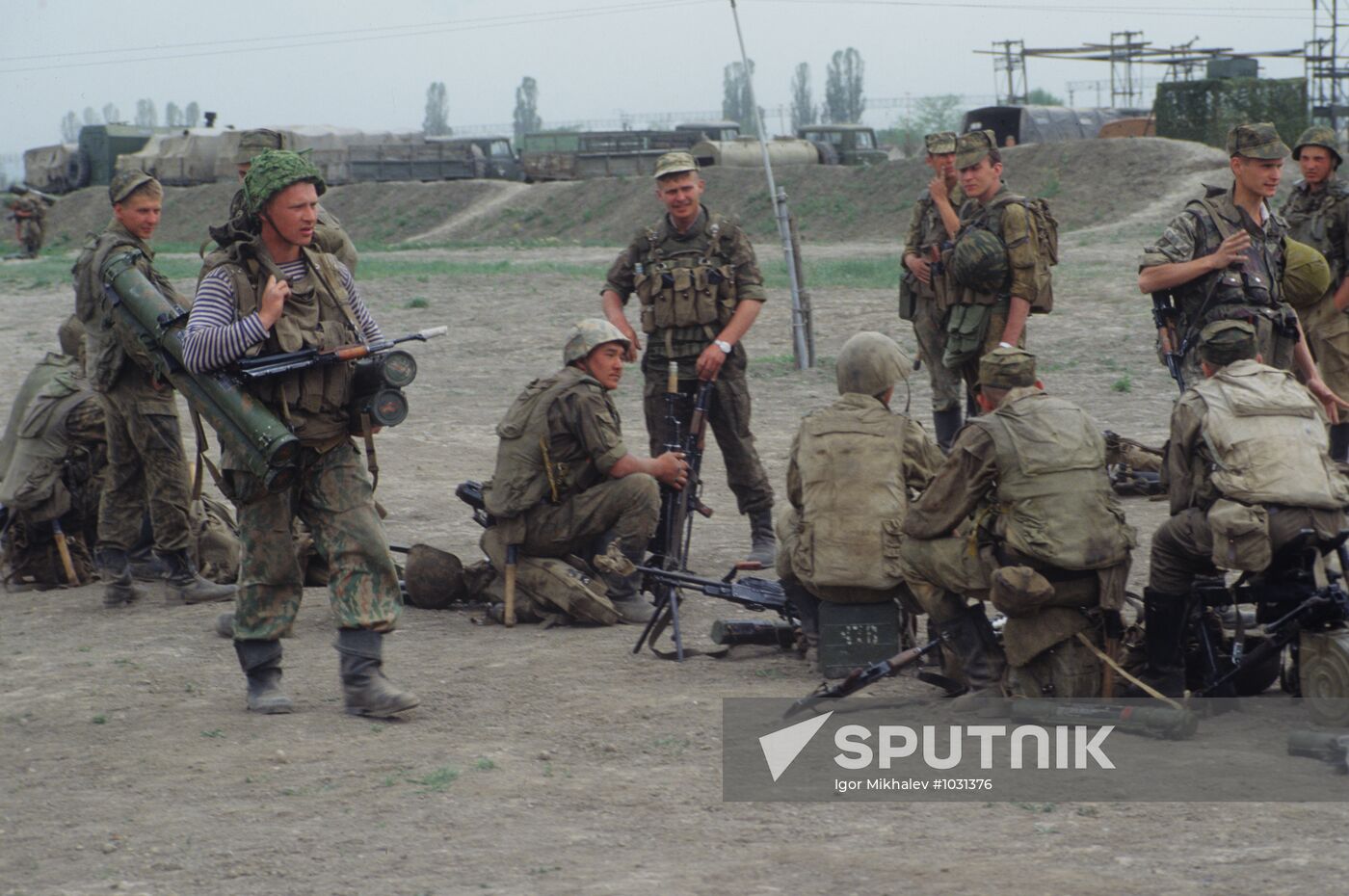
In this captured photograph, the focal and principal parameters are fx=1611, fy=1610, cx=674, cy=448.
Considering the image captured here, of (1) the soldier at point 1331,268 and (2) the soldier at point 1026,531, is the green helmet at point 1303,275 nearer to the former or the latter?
(1) the soldier at point 1331,268

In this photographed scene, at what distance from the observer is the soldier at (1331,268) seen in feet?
27.7

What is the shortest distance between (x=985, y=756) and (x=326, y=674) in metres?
2.66

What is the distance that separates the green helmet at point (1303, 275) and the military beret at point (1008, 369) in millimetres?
2957

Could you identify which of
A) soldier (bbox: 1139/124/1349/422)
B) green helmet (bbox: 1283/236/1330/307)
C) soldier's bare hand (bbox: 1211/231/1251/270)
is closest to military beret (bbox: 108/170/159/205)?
soldier (bbox: 1139/124/1349/422)

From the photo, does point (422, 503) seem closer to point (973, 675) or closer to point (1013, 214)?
point (1013, 214)

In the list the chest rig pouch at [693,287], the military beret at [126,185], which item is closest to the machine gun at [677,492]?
the chest rig pouch at [693,287]

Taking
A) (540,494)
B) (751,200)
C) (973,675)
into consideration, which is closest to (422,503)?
(540,494)

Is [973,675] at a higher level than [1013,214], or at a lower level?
lower

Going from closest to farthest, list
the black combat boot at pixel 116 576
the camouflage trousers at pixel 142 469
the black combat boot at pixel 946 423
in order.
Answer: the camouflage trousers at pixel 142 469 < the black combat boot at pixel 116 576 < the black combat boot at pixel 946 423

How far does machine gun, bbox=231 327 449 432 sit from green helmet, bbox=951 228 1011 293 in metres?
3.33

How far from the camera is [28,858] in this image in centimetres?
427

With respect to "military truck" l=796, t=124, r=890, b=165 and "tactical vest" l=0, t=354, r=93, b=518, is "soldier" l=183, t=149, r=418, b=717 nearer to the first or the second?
"tactical vest" l=0, t=354, r=93, b=518

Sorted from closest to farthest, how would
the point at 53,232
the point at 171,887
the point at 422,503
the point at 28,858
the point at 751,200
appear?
the point at 171,887 → the point at 28,858 → the point at 422,503 → the point at 751,200 → the point at 53,232

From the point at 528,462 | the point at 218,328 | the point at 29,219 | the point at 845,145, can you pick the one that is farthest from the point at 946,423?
the point at 845,145
